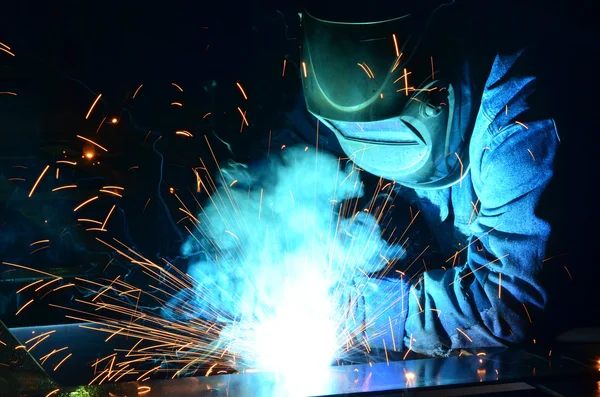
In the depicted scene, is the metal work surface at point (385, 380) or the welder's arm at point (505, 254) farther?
the welder's arm at point (505, 254)

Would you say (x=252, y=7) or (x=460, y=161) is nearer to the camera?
(x=460, y=161)

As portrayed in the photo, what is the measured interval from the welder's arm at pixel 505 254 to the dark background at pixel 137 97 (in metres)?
0.41

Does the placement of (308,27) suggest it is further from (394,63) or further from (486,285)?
(486,285)

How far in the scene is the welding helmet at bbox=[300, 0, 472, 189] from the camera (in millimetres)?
2355

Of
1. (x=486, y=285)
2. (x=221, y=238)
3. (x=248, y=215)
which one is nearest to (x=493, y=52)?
(x=486, y=285)

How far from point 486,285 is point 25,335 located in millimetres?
2491

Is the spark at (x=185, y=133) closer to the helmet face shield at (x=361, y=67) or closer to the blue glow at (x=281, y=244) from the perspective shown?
the blue glow at (x=281, y=244)

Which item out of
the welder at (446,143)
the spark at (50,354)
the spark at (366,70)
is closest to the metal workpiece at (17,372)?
the spark at (50,354)

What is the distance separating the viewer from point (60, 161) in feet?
9.23

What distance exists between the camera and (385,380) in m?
1.71

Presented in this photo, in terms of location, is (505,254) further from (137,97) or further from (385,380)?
(137,97)

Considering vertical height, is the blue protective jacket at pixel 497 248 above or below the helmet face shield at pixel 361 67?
below

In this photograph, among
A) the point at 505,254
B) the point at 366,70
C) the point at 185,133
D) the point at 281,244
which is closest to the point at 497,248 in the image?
the point at 505,254

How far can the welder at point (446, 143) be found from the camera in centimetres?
228
